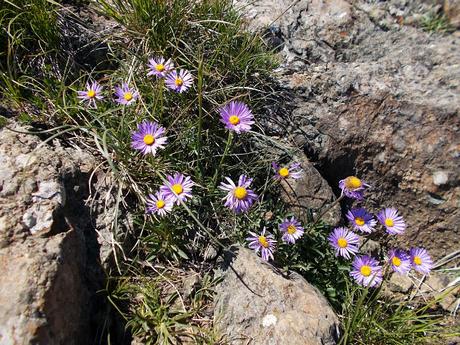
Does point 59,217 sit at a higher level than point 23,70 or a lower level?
lower

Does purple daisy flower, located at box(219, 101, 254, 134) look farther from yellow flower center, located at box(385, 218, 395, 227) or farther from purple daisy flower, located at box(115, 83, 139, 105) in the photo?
yellow flower center, located at box(385, 218, 395, 227)

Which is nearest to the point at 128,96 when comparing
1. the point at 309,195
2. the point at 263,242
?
the point at 263,242

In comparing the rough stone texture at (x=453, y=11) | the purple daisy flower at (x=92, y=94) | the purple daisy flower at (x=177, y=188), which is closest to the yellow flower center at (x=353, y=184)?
the purple daisy flower at (x=177, y=188)

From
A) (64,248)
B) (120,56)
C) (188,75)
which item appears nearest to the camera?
(64,248)

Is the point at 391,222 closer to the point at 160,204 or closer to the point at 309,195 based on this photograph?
the point at 309,195

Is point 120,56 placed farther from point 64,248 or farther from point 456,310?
point 456,310

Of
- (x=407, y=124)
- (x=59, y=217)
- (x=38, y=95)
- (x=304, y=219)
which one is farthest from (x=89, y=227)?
(x=407, y=124)

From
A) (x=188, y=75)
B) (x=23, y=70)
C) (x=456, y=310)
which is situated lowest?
(x=456, y=310)
